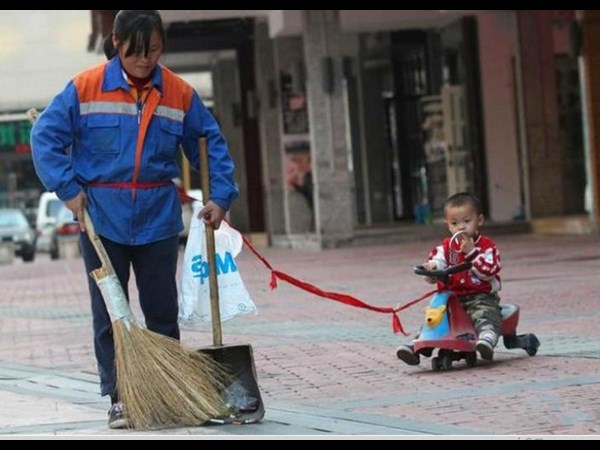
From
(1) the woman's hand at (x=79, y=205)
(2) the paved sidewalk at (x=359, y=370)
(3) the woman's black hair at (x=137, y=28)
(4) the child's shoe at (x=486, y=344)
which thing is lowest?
(2) the paved sidewalk at (x=359, y=370)

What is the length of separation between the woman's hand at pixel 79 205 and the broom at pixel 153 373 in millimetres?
29

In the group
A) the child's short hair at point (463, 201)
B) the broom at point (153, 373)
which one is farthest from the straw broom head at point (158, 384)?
the child's short hair at point (463, 201)

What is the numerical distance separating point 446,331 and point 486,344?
0.80 feet

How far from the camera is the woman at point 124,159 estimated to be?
23.5ft

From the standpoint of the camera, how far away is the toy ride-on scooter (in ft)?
29.5

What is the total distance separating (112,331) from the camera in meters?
7.28

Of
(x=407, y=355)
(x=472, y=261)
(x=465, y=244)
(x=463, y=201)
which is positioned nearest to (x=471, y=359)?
(x=407, y=355)

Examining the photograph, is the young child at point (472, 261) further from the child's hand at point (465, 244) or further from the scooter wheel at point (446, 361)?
the scooter wheel at point (446, 361)

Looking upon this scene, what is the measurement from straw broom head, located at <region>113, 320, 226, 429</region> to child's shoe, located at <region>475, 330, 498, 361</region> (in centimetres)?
221

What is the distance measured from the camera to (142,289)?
24.4 feet

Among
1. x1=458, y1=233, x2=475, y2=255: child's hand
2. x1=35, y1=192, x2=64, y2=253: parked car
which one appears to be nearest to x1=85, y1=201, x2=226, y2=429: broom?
x1=458, y1=233, x2=475, y2=255: child's hand
